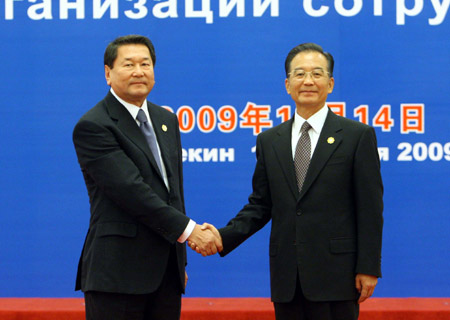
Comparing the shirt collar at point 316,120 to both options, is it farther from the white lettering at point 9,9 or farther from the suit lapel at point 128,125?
the white lettering at point 9,9

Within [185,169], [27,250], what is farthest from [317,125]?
[27,250]

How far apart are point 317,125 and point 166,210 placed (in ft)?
1.90

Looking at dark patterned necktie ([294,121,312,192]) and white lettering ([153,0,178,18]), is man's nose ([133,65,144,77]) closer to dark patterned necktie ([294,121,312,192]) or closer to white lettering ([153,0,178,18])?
dark patterned necktie ([294,121,312,192])

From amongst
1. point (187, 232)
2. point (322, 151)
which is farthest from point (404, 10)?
point (187, 232)

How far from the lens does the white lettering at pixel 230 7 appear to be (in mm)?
2994

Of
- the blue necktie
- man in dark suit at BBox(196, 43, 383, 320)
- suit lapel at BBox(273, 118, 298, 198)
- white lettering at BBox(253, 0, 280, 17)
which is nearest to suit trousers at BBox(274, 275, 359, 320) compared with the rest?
man in dark suit at BBox(196, 43, 383, 320)

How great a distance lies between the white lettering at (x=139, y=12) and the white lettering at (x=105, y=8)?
0.06m

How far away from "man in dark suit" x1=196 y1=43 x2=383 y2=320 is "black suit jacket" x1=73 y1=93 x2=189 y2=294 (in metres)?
0.36

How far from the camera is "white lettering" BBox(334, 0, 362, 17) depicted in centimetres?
296

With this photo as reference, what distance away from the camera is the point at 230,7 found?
9.86 ft

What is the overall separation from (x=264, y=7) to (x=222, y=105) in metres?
0.53

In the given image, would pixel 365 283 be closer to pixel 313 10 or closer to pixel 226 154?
pixel 226 154

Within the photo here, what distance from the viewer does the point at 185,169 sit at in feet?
10.0

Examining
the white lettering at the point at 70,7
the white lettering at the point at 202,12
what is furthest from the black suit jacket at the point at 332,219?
the white lettering at the point at 70,7
